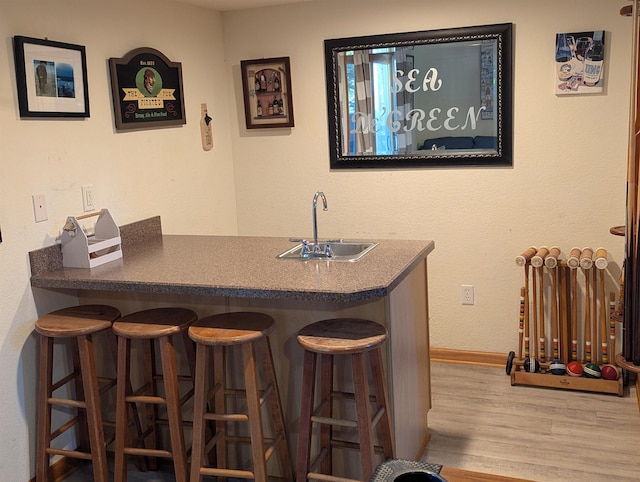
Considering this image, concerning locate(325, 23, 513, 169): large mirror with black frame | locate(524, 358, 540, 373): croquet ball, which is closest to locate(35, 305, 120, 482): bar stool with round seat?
locate(325, 23, 513, 169): large mirror with black frame

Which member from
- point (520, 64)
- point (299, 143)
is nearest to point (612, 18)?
point (520, 64)

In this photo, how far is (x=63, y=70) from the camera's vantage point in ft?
9.25

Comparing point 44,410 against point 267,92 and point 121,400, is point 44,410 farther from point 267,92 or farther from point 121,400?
point 267,92

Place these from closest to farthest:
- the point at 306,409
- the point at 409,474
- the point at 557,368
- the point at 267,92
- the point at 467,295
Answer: the point at 409,474
the point at 306,409
the point at 557,368
the point at 467,295
the point at 267,92

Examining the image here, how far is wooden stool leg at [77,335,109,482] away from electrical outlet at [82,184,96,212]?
27.0 inches

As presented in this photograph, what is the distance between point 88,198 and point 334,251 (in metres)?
1.13

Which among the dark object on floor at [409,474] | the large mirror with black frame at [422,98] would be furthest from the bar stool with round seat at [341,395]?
the large mirror with black frame at [422,98]

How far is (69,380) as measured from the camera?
109 inches

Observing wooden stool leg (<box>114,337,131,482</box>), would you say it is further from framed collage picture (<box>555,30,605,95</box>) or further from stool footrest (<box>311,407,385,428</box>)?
framed collage picture (<box>555,30,605,95</box>)

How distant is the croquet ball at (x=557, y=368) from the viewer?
3514mm

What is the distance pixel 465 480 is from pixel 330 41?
124 inches

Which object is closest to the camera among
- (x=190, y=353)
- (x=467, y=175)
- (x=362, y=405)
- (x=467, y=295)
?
(x=362, y=405)

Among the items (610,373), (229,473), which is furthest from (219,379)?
(610,373)

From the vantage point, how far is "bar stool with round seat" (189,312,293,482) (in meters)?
2.34
